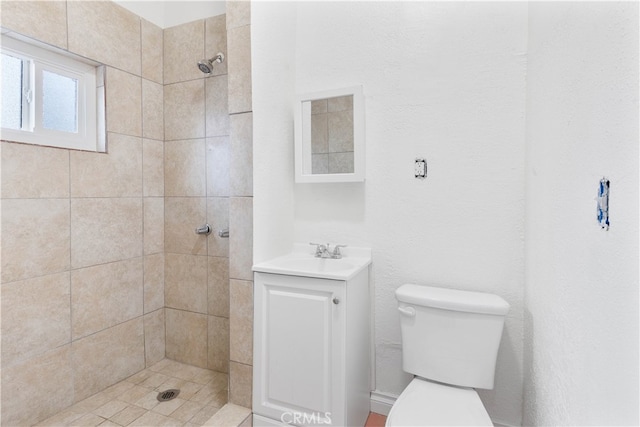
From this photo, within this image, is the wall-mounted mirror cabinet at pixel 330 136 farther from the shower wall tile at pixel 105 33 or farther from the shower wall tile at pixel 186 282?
the shower wall tile at pixel 105 33

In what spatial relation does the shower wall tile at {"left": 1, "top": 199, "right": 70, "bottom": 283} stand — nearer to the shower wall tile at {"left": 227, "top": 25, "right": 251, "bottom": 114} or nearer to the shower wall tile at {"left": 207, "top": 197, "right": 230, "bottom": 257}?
the shower wall tile at {"left": 207, "top": 197, "right": 230, "bottom": 257}

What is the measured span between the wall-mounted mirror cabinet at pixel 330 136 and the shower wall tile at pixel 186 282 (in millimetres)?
937

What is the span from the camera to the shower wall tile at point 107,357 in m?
1.71

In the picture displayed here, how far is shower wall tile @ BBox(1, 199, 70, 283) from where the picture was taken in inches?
56.4

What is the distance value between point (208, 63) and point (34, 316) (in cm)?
159

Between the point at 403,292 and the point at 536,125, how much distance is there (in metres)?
0.88

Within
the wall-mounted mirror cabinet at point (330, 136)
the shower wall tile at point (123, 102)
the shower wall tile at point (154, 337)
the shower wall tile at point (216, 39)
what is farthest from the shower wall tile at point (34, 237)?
the wall-mounted mirror cabinet at point (330, 136)

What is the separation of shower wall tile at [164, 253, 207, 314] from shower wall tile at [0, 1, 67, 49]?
52.7 inches

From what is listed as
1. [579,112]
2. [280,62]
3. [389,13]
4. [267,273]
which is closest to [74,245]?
[267,273]

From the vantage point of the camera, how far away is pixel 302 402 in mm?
1435

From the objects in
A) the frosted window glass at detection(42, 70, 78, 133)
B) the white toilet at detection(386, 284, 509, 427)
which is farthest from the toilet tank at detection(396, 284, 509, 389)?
the frosted window glass at detection(42, 70, 78, 133)

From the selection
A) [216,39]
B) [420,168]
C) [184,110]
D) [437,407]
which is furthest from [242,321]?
[216,39]

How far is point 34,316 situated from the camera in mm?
1519

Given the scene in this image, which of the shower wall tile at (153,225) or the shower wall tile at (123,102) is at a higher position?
the shower wall tile at (123,102)
